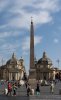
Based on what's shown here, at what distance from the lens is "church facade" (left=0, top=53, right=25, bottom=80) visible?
173125mm

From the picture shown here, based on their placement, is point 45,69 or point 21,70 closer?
point 45,69

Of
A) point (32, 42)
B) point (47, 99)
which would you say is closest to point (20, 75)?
point (32, 42)

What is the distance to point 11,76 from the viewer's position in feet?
564

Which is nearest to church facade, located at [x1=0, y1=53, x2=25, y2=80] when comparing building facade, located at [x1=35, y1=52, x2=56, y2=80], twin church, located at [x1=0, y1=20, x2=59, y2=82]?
twin church, located at [x1=0, y1=20, x2=59, y2=82]

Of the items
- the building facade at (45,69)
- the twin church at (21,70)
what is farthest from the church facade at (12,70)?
the building facade at (45,69)

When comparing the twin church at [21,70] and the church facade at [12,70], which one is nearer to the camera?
the twin church at [21,70]

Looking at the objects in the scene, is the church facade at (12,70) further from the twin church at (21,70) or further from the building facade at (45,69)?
the building facade at (45,69)

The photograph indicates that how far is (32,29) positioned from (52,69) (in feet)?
385

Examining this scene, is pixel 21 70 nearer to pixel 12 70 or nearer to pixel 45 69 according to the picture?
pixel 12 70

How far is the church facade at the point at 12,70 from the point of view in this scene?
173 meters

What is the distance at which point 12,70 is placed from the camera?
176m

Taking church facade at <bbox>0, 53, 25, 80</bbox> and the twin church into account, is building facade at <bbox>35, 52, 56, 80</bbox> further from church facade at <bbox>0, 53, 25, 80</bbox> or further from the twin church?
church facade at <bbox>0, 53, 25, 80</bbox>

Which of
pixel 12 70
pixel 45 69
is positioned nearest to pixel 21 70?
pixel 12 70

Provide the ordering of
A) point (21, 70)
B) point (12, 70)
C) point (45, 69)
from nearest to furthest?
point (45, 69) < point (12, 70) < point (21, 70)
